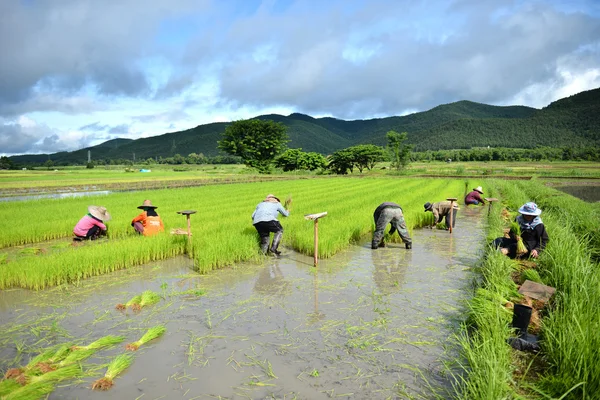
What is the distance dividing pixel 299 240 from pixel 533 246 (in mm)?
4025

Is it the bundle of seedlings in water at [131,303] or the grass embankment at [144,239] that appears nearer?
the bundle of seedlings in water at [131,303]

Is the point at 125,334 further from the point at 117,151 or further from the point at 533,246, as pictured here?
the point at 117,151

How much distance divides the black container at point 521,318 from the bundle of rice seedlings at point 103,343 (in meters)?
3.80

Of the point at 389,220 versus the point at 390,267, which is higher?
the point at 389,220

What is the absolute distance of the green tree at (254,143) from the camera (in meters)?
49.5

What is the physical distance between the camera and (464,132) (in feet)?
368

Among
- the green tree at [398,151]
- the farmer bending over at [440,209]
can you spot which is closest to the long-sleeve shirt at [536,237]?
the farmer bending over at [440,209]

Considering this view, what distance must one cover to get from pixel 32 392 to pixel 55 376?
0.78 ft

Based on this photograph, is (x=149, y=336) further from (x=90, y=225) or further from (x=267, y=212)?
(x=90, y=225)

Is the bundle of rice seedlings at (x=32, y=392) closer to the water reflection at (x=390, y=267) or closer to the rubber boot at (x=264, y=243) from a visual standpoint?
the water reflection at (x=390, y=267)

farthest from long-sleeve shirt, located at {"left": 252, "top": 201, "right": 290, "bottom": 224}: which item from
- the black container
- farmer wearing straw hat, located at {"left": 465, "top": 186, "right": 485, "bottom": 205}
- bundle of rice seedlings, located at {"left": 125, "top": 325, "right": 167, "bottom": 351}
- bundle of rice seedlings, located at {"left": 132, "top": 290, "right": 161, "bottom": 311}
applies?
farmer wearing straw hat, located at {"left": 465, "top": 186, "right": 485, "bottom": 205}

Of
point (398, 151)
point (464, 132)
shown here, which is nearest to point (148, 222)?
point (398, 151)

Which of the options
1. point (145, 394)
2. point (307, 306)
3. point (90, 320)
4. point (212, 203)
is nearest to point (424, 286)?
point (307, 306)

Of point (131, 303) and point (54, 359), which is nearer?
point (54, 359)
